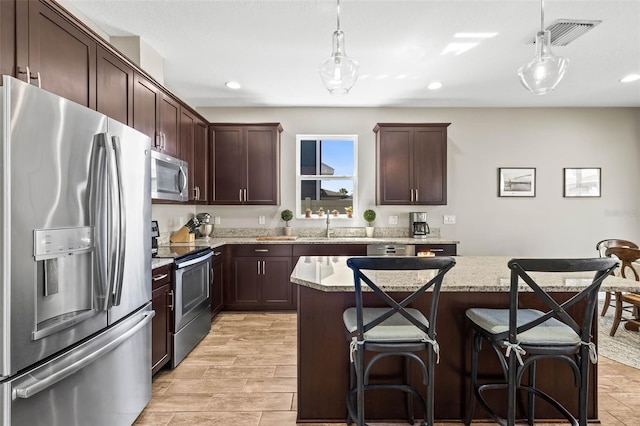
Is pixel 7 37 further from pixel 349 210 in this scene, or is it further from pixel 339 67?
pixel 349 210

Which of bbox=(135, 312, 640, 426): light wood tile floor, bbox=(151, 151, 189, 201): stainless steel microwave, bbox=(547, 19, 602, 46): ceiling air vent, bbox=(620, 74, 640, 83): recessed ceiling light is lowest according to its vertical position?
bbox=(135, 312, 640, 426): light wood tile floor

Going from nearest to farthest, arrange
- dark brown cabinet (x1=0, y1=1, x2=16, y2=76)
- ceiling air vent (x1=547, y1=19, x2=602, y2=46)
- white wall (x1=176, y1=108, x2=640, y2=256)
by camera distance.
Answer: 1. dark brown cabinet (x1=0, y1=1, x2=16, y2=76)
2. ceiling air vent (x1=547, y1=19, x2=602, y2=46)
3. white wall (x1=176, y1=108, x2=640, y2=256)

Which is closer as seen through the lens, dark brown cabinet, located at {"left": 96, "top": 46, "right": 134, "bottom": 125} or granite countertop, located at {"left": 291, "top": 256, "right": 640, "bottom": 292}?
granite countertop, located at {"left": 291, "top": 256, "right": 640, "bottom": 292}

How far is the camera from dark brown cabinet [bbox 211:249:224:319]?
401cm

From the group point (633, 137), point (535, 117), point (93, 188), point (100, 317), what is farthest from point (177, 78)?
point (633, 137)

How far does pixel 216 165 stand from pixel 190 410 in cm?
314

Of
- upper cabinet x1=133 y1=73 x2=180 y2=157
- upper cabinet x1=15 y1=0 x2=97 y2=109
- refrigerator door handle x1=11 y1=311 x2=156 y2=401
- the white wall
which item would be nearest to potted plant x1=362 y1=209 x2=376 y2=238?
the white wall

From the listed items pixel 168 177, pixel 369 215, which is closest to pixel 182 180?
pixel 168 177

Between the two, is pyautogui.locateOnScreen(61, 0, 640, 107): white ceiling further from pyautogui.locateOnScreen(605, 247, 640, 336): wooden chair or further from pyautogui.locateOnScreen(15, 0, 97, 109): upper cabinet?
pyautogui.locateOnScreen(605, 247, 640, 336): wooden chair

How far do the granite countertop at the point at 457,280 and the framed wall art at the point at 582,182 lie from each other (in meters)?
3.59

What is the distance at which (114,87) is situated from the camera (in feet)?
8.07

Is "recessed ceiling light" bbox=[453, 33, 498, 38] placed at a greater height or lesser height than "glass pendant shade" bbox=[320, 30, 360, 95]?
greater

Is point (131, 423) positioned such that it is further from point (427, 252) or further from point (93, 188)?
point (427, 252)

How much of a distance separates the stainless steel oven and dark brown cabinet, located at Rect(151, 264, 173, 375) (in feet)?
0.20
